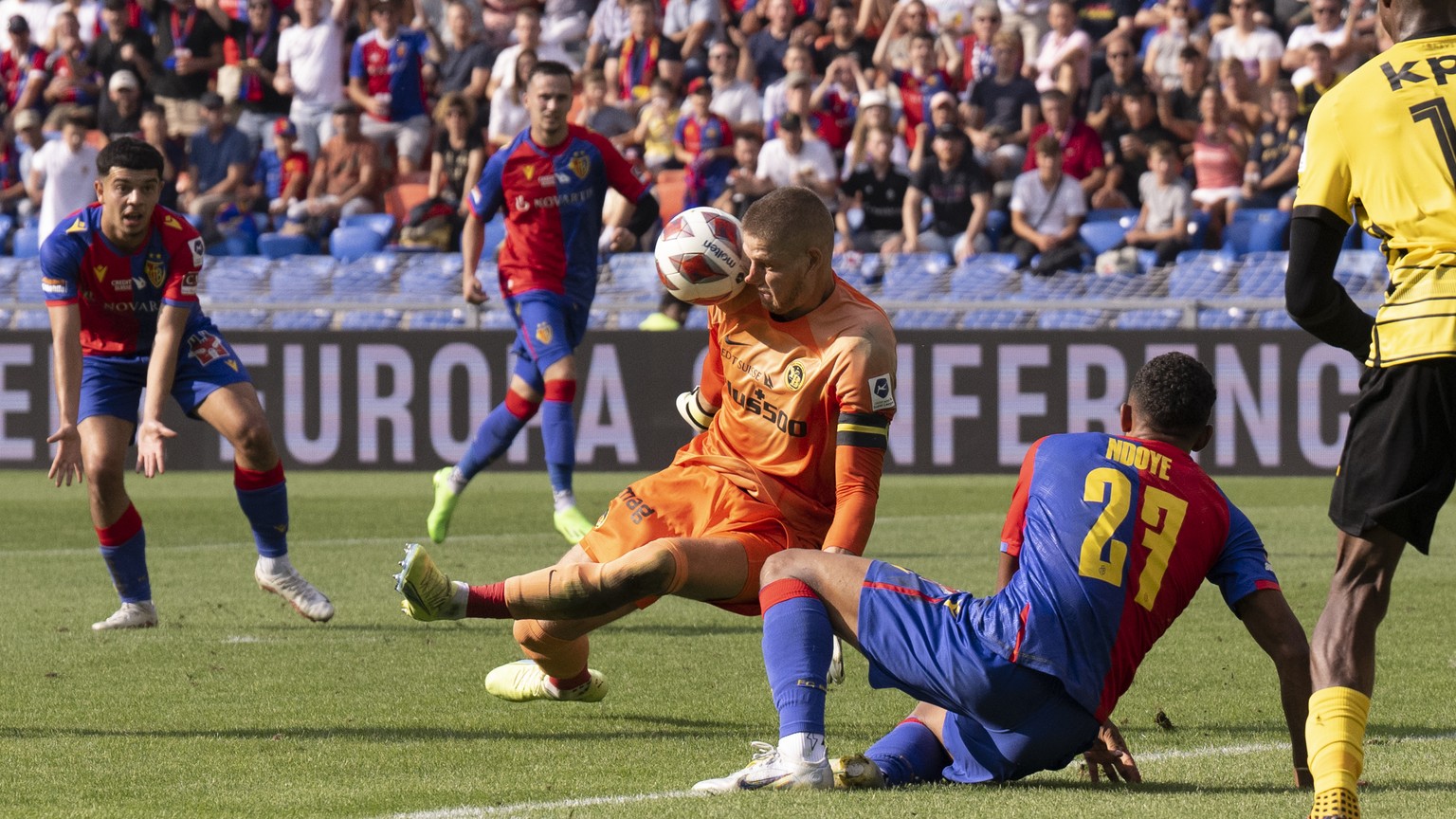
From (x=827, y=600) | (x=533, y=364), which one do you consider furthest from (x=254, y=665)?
(x=533, y=364)

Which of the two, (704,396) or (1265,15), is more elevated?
(1265,15)

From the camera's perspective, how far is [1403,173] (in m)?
3.98

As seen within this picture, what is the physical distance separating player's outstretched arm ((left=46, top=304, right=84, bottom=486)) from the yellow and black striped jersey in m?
4.49

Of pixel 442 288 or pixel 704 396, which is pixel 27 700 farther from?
pixel 442 288

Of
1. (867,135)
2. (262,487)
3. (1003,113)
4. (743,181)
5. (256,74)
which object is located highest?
(256,74)

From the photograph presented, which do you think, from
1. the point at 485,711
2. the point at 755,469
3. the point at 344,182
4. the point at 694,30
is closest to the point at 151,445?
the point at 485,711

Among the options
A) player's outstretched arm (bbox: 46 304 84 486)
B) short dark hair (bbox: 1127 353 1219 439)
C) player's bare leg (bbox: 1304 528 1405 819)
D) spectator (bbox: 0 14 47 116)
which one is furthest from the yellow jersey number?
spectator (bbox: 0 14 47 116)

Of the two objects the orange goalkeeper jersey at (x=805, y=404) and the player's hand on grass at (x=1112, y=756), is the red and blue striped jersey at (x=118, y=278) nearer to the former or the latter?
the orange goalkeeper jersey at (x=805, y=404)

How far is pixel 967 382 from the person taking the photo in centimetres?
1493

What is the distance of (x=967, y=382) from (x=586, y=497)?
324 centimetres

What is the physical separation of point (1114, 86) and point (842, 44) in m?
2.67

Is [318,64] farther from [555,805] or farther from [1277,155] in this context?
[555,805]

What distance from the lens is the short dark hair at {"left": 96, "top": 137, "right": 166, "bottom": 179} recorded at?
7.46m

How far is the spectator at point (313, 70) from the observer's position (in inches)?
765
